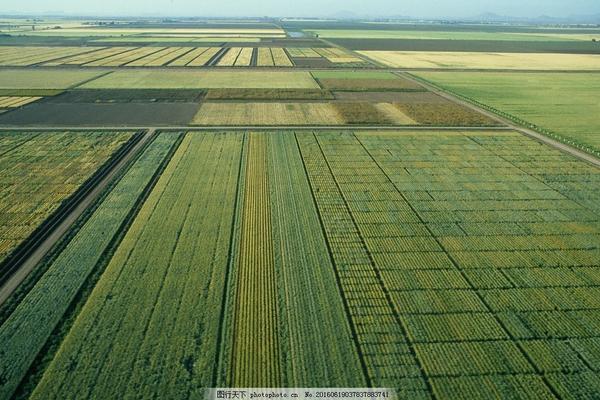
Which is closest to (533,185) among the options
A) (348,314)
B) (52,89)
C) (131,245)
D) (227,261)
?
(348,314)

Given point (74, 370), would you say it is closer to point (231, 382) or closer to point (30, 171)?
point (231, 382)

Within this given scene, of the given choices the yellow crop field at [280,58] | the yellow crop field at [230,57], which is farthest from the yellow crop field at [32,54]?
the yellow crop field at [280,58]

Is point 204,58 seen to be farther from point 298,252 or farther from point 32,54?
point 298,252

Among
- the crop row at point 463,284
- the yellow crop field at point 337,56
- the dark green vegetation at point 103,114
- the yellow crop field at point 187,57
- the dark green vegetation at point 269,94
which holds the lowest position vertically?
the crop row at point 463,284

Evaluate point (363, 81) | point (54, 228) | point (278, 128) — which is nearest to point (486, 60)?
point (363, 81)

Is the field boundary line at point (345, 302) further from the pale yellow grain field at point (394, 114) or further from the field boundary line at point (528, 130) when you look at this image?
the field boundary line at point (528, 130)

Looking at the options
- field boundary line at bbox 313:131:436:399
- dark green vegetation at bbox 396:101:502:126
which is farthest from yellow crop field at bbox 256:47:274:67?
field boundary line at bbox 313:131:436:399

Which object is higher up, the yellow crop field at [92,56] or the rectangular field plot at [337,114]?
the yellow crop field at [92,56]
